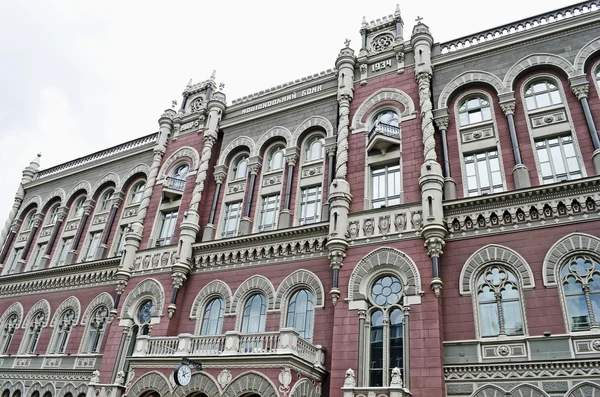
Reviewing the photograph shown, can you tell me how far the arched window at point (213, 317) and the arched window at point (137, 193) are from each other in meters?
11.4

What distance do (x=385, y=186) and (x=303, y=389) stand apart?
31.7 feet

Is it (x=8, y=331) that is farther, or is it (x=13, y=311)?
(x=13, y=311)

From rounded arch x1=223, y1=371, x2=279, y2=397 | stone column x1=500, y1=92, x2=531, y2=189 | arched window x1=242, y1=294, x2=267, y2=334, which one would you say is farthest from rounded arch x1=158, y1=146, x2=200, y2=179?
stone column x1=500, y1=92, x2=531, y2=189

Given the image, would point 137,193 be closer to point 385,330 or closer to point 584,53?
point 385,330

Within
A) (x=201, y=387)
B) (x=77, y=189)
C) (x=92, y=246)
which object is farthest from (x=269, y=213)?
(x=77, y=189)

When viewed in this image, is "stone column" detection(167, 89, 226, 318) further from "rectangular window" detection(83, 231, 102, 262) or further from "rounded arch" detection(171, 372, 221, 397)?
"rectangular window" detection(83, 231, 102, 262)

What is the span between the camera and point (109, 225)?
30.6m

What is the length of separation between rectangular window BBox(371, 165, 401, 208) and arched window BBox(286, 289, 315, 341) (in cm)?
519

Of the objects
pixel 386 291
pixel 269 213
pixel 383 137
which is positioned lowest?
pixel 386 291

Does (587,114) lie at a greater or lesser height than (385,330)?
greater

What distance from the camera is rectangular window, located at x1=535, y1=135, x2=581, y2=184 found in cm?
1816

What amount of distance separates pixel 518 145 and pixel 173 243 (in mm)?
17874

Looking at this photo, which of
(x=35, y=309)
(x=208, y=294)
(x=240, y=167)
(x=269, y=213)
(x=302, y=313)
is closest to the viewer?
(x=302, y=313)

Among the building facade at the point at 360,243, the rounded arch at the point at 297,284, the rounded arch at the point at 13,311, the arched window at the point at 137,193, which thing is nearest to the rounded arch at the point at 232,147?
the building facade at the point at 360,243
